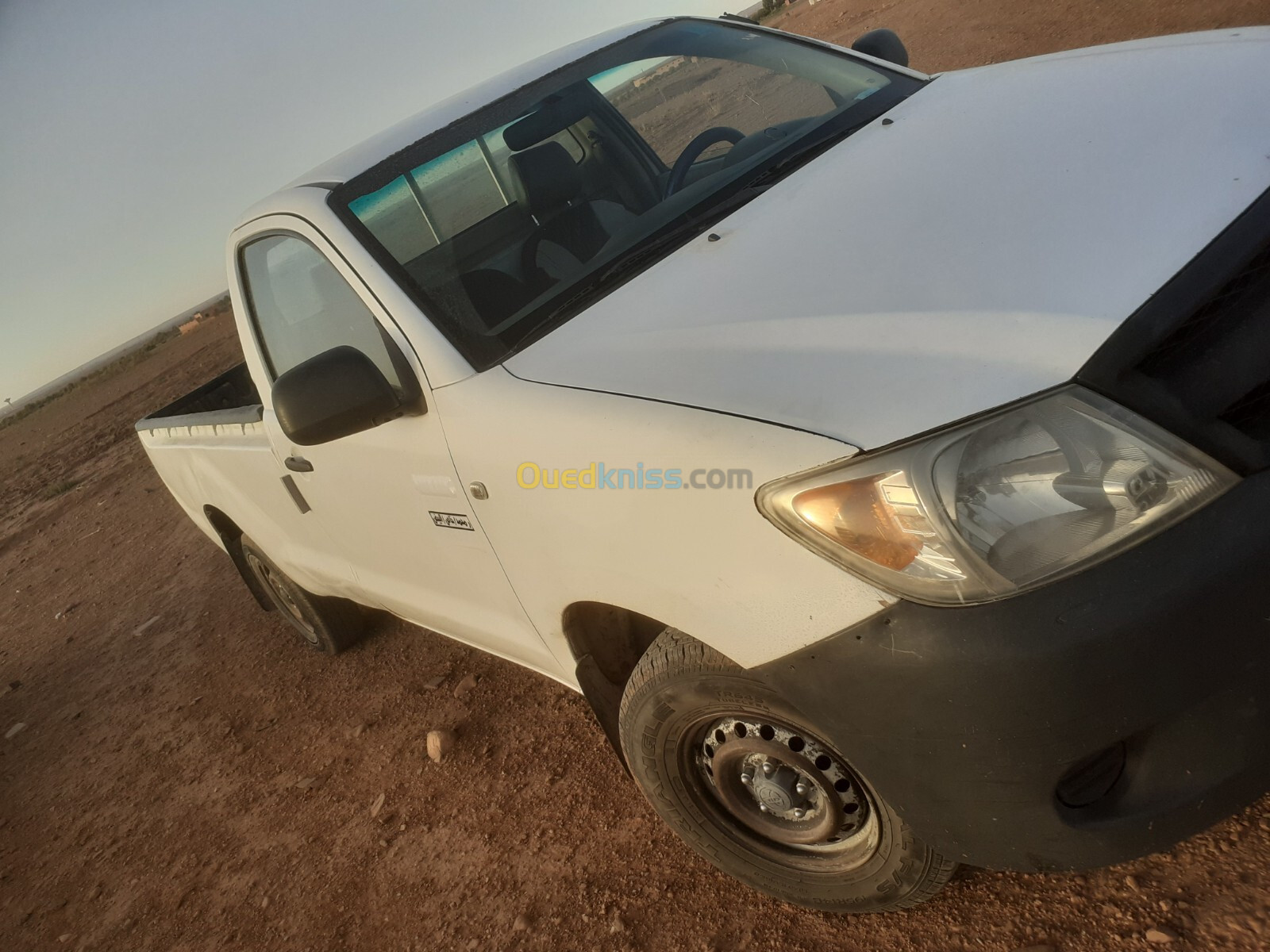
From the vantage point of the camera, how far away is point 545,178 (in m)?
2.76

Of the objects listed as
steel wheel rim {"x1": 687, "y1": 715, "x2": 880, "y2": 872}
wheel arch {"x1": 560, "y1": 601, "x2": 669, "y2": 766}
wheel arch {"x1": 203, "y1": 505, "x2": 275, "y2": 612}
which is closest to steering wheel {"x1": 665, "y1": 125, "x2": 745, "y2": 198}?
wheel arch {"x1": 560, "y1": 601, "x2": 669, "y2": 766}

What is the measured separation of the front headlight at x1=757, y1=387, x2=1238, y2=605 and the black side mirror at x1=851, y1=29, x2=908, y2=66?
2448mm

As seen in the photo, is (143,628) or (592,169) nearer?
(592,169)

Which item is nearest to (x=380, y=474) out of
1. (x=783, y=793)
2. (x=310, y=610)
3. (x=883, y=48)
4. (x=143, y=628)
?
(x=783, y=793)

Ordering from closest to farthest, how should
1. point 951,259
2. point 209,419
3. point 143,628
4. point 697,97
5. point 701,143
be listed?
point 951,259 < point 701,143 < point 697,97 < point 209,419 < point 143,628

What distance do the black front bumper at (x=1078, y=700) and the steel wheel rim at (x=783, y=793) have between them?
8.4 inches

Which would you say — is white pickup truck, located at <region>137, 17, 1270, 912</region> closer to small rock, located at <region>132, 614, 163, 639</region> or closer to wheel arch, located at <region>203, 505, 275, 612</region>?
wheel arch, located at <region>203, 505, 275, 612</region>

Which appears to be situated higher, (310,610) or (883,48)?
(883,48)

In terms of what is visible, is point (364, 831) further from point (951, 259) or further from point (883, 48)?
point (883, 48)

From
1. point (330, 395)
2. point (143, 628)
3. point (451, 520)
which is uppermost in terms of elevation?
point (330, 395)

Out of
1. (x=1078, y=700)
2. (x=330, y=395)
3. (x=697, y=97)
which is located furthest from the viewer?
(x=697, y=97)

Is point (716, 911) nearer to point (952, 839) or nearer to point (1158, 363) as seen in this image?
point (952, 839)

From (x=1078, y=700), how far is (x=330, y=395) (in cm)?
166

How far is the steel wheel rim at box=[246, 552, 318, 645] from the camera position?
4.25 meters
